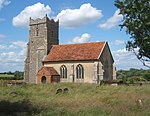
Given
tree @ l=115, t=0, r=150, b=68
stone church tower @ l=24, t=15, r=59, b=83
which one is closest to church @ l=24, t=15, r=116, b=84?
stone church tower @ l=24, t=15, r=59, b=83

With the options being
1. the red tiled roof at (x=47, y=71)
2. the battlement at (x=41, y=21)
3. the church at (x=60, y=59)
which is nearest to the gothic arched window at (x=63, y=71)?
the church at (x=60, y=59)

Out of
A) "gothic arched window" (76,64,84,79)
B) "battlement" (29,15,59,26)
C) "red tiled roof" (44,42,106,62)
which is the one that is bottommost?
"gothic arched window" (76,64,84,79)

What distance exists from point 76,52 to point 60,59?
3590mm

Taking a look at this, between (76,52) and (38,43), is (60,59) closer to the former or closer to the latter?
(76,52)

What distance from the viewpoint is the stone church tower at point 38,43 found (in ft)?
193

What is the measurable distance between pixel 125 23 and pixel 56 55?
32.5 m

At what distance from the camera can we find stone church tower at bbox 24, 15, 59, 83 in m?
58.8

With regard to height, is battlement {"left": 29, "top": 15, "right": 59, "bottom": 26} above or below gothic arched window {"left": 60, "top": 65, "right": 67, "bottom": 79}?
above

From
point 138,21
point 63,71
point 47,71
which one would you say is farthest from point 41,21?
point 138,21

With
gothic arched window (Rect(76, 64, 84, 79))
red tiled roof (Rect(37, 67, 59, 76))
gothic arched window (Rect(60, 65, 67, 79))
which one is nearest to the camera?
gothic arched window (Rect(76, 64, 84, 79))

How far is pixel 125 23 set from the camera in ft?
80.7

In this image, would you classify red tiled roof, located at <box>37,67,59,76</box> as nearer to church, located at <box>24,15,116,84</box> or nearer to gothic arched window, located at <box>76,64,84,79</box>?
church, located at <box>24,15,116,84</box>

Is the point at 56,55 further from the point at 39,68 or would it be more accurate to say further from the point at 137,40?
the point at 137,40

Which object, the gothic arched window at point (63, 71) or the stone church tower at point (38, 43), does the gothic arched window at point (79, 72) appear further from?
the stone church tower at point (38, 43)
